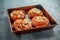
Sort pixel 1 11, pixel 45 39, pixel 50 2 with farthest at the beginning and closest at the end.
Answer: pixel 50 2, pixel 1 11, pixel 45 39

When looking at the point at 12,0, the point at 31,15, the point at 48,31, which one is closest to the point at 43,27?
→ the point at 48,31

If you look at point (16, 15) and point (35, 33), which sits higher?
point (16, 15)

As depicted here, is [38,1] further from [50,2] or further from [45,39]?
[45,39]

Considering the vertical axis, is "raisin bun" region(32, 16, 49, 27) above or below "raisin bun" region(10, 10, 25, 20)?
below

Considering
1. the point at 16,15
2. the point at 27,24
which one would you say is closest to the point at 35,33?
the point at 27,24

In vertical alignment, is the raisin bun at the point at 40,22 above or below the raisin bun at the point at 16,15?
below

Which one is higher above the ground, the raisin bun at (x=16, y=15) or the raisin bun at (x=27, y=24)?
the raisin bun at (x=16, y=15)

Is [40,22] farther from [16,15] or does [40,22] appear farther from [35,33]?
[16,15]

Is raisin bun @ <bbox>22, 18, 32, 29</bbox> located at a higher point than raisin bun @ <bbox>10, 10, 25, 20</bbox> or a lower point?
lower

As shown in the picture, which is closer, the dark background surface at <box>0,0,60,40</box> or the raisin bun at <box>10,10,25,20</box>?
the dark background surface at <box>0,0,60,40</box>

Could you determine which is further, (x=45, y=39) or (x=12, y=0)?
(x=12, y=0)

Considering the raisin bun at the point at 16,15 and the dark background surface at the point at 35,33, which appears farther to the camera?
the raisin bun at the point at 16,15
